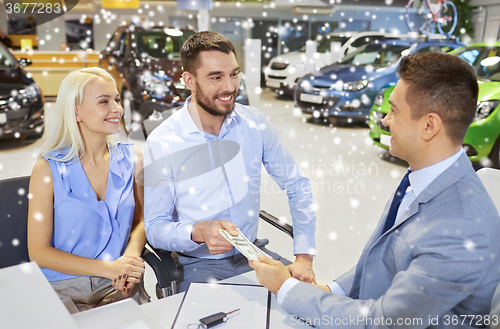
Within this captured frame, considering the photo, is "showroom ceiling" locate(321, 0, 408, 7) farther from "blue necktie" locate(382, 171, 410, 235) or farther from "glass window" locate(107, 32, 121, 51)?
"blue necktie" locate(382, 171, 410, 235)

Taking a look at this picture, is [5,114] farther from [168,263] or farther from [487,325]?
[487,325]

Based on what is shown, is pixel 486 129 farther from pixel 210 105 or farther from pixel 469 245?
pixel 469 245

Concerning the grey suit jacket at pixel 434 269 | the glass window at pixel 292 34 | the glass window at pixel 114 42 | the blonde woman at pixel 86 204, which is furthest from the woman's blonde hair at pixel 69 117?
the glass window at pixel 292 34

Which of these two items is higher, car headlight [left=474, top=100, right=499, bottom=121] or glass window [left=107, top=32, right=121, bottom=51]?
glass window [left=107, top=32, right=121, bottom=51]

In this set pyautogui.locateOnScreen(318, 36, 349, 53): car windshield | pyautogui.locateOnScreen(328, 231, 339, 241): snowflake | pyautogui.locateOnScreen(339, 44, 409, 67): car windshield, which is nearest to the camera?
pyautogui.locateOnScreen(328, 231, 339, 241): snowflake

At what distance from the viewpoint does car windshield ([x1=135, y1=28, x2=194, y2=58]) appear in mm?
5828

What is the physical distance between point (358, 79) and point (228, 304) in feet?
19.1

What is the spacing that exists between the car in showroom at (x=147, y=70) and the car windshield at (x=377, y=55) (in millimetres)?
2385

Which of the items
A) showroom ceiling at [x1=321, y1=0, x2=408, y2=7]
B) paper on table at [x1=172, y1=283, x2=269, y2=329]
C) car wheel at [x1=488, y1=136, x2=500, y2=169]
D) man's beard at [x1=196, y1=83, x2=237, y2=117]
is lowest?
car wheel at [x1=488, y1=136, x2=500, y2=169]

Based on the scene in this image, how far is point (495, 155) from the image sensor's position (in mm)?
4070

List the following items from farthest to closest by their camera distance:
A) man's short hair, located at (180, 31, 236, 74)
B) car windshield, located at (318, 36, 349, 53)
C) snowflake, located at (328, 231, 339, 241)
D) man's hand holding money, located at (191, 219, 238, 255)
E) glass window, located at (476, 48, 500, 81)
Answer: car windshield, located at (318, 36, 349, 53) → glass window, located at (476, 48, 500, 81) → snowflake, located at (328, 231, 339, 241) → man's short hair, located at (180, 31, 236, 74) → man's hand holding money, located at (191, 219, 238, 255)

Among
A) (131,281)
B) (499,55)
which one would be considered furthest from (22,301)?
(499,55)

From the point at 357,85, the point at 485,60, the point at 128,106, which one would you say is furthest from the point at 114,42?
the point at 485,60

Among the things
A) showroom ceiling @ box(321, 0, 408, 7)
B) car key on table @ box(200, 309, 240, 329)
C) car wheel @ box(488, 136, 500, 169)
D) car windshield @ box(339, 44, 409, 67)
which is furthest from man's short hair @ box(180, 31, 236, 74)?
showroom ceiling @ box(321, 0, 408, 7)
